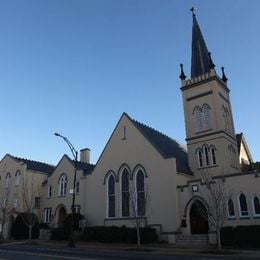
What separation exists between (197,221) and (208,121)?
432 inches

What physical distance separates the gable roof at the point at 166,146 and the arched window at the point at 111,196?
6.25 metres

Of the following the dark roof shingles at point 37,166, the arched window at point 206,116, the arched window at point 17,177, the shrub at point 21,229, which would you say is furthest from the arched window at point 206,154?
the arched window at point 17,177

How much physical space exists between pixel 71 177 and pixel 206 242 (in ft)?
68.3

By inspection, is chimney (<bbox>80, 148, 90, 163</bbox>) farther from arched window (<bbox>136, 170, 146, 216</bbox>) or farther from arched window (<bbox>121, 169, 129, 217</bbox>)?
arched window (<bbox>136, 170, 146, 216</bbox>)

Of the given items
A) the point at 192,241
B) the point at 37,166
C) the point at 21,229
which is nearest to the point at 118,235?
the point at 192,241

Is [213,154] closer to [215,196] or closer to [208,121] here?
[208,121]

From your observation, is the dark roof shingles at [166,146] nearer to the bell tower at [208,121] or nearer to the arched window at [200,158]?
the arched window at [200,158]

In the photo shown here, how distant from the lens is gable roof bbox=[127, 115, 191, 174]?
33.2m

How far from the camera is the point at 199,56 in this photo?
3972cm

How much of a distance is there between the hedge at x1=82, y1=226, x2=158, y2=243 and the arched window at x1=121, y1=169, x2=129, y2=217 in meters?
3.55

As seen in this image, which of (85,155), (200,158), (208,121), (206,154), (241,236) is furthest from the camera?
(85,155)

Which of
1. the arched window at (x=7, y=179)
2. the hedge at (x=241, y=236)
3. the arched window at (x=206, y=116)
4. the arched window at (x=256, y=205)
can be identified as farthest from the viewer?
the arched window at (x=7, y=179)

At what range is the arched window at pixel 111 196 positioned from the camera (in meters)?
35.2

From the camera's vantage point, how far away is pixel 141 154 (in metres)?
33.8
